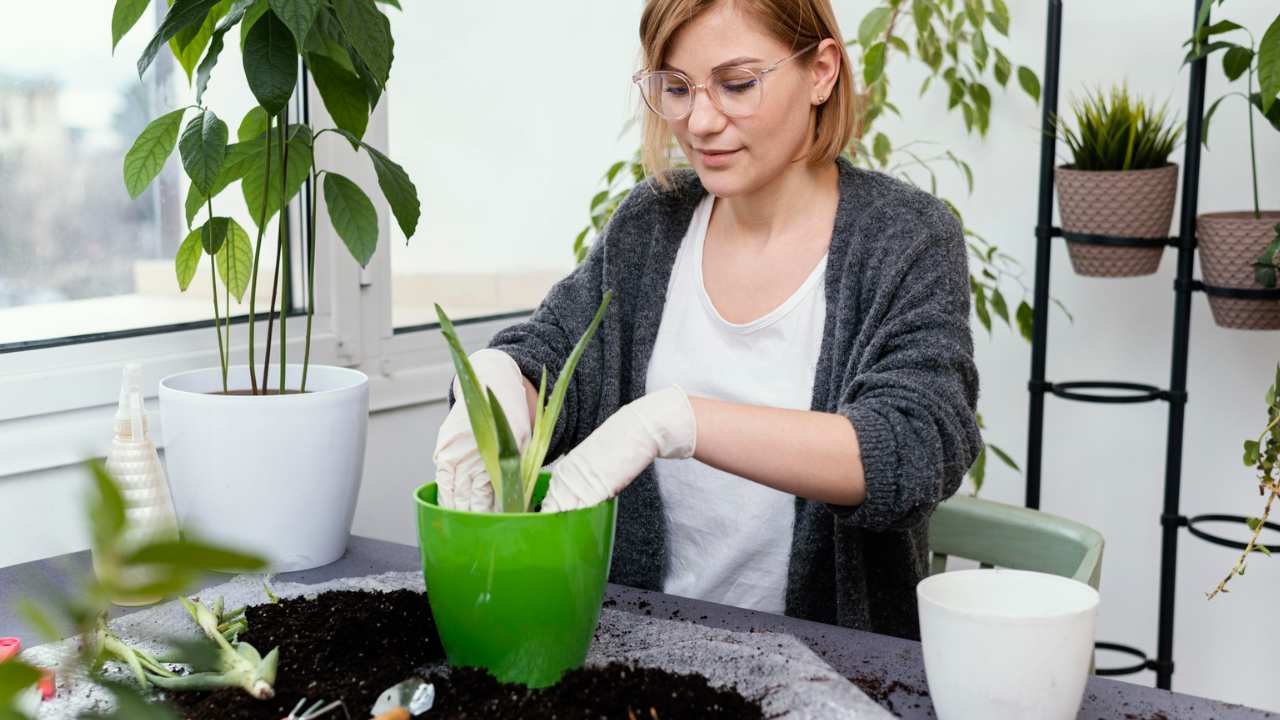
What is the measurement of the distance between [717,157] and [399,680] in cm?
68

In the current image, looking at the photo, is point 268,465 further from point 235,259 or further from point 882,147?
point 882,147

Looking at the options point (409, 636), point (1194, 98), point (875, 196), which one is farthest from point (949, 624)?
point (1194, 98)

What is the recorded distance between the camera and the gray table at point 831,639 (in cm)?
87

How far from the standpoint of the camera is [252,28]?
3.91ft

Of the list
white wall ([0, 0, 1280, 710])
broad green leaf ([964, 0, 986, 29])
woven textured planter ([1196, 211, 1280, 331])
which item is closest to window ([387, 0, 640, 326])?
white wall ([0, 0, 1280, 710])

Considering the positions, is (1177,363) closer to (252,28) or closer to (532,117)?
(532,117)

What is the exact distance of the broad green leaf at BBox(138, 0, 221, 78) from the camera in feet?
3.82

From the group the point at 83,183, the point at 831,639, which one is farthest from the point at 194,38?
the point at 831,639

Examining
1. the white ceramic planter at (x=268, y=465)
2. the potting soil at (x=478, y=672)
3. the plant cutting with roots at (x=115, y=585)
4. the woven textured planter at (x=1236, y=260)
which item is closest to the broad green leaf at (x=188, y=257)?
the white ceramic planter at (x=268, y=465)

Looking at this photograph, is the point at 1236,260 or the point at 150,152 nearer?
the point at 150,152

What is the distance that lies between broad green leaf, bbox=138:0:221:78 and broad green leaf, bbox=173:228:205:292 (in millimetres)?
262

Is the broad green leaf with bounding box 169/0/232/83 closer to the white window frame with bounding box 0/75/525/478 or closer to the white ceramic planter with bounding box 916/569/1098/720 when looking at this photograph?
the white window frame with bounding box 0/75/525/478

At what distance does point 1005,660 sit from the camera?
29.5 inches

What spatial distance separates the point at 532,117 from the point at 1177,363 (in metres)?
1.31
